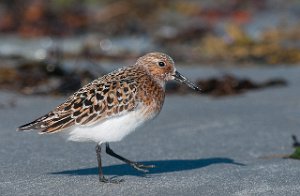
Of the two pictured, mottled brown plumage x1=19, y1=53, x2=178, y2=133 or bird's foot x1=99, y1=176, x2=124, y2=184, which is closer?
bird's foot x1=99, y1=176, x2=124, y2=184

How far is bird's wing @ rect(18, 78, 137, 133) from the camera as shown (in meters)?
5.11

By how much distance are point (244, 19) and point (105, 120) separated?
28.7 ft

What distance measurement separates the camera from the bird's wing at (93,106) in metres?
5.11

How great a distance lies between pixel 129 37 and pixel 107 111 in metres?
7.60

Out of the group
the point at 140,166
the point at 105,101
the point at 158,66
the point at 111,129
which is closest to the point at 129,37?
the point at 158,66

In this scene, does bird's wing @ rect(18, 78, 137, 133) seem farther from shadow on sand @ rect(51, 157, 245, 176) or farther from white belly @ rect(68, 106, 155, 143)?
shadow on sand @ rect(51, 157, 245, 176)

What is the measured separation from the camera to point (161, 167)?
18.7 ft

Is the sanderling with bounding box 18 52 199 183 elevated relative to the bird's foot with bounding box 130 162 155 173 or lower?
elevated

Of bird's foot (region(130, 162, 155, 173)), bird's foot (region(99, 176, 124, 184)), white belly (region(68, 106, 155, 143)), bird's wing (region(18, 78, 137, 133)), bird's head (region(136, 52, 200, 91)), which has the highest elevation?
bird's head (region(136, 52, 200, 91))

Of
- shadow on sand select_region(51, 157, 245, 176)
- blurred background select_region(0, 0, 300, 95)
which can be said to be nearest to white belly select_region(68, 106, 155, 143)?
shadow on sand select_region(51, 157, 245, 176)

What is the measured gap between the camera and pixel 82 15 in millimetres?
13781

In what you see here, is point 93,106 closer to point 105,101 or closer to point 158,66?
point 105,101

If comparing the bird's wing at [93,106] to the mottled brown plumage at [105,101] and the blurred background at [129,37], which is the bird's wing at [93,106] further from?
the blurred background at [129,37]

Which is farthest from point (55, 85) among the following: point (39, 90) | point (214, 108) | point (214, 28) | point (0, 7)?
point (0, 7)
